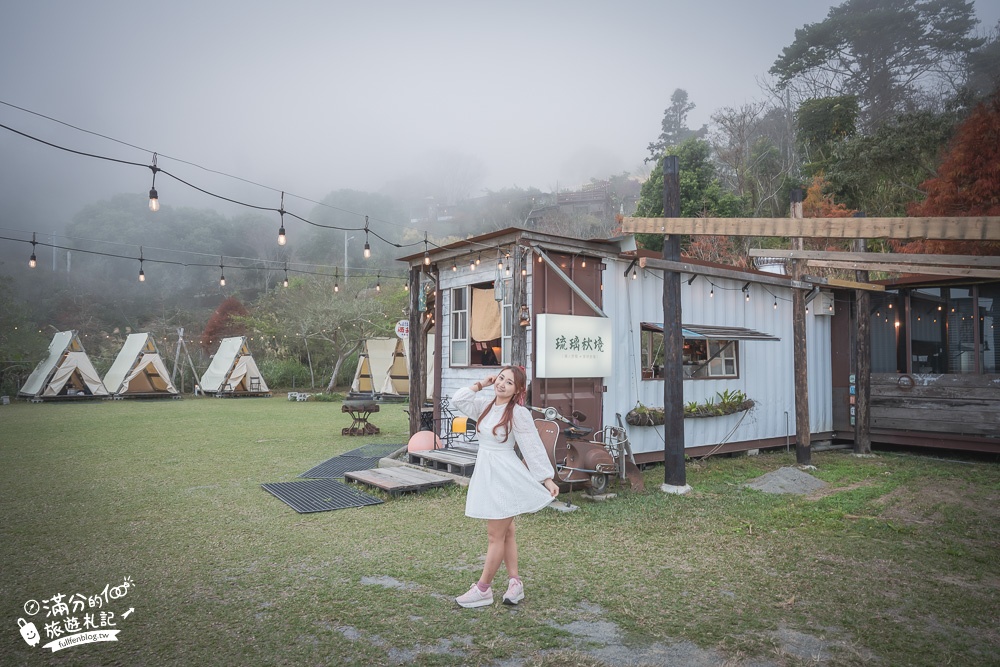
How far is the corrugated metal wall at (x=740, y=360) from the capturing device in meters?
8.88

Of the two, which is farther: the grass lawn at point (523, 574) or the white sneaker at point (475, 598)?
the white sneaker at point (475, 598)

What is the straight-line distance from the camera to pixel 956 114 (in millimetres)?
18844

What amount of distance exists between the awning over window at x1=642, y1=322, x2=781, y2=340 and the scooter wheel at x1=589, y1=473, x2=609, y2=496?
9.83 feet

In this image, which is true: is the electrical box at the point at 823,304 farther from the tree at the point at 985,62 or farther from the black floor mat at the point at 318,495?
the tree at the point at 985,62

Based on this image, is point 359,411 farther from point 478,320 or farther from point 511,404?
point 511,404

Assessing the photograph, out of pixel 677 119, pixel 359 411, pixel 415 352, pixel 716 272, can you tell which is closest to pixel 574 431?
pixel 716 272

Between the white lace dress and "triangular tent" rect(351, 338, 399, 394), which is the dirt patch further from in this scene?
"triangular tent" rect(351, 338, 399, 394)

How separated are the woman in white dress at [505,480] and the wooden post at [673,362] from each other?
384 cm

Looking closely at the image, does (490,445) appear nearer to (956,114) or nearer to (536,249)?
(536,249)

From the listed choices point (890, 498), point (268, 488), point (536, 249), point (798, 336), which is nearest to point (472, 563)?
point (268, 488)

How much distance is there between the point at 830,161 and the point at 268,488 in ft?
73.8

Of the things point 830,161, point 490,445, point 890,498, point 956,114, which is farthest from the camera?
point 830,161

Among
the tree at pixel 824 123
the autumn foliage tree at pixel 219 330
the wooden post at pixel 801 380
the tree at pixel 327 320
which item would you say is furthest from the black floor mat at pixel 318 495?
the autumn foliage tree at pixel 219 330

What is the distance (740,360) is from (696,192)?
42.9ft
